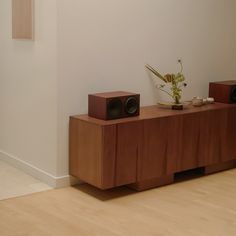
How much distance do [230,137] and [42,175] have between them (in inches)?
70.3

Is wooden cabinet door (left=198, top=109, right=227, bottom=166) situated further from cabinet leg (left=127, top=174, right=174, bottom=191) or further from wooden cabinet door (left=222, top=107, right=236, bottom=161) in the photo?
cabinet leg (left=127, top=174, right=174, bottom=191)

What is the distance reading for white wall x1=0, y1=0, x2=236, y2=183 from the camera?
3771mm

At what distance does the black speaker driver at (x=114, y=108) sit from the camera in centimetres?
367

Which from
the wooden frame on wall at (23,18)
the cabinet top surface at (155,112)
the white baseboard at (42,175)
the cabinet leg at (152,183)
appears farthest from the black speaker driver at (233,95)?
the wooden frame on wall at (23,18)

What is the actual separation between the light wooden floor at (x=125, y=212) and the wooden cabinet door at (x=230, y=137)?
1.49ft

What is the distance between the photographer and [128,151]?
366cm

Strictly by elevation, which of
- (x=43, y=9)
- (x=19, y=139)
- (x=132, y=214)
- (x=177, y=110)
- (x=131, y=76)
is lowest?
(x=132, y=214)

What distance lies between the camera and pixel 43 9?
379 cm

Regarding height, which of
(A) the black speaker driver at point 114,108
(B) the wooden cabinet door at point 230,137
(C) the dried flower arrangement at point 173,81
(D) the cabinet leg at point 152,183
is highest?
(C) the dried flower arrangement at point 173,81

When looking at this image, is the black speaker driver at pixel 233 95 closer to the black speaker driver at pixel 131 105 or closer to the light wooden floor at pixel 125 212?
the light wooden floor at pixel 125 212

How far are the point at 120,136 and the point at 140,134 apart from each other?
20 cm

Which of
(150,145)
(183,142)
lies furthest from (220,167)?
(150,145)

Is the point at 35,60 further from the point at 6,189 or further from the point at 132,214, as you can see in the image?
the point at 132,214

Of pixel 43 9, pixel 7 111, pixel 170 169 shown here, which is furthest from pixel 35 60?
pixel 170 169
